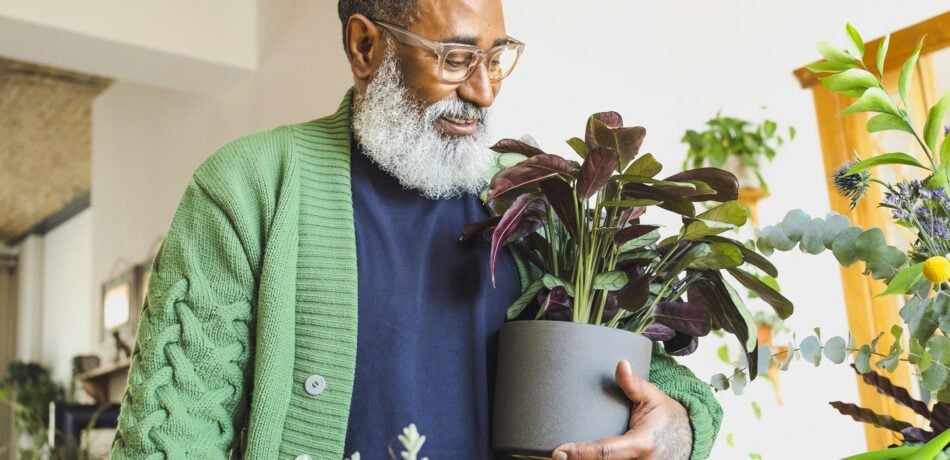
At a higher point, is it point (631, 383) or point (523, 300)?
point (523, 300)

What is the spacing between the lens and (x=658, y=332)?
1.28 meters

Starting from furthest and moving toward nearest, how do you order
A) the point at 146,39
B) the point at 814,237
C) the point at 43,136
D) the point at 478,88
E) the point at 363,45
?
1. the point at 43,136
2. the point at 146,39
3. the point at 363,45
4. the point at 478,88
5. the point at 814,237

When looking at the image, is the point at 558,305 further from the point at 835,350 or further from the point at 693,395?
the point at 835,350

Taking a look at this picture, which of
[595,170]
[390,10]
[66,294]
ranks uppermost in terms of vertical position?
[66,294]

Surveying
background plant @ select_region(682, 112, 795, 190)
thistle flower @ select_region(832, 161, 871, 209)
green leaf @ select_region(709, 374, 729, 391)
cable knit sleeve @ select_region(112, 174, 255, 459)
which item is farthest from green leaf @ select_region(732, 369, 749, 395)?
background plant @ select_region(682, 112, 795, 190)

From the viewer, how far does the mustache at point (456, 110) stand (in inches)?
56.1

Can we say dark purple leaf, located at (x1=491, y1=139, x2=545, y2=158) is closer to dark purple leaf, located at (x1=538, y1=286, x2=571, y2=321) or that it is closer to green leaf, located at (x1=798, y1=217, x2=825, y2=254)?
dark purple leaf, located at (x1=538, y1=286, x2=571, y2=321)

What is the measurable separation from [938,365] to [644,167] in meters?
0.39

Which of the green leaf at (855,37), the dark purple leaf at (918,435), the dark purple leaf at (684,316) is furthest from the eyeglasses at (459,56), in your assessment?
the dark purple leaf at (918,435)

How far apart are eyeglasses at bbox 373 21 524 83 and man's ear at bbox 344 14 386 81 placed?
70mm

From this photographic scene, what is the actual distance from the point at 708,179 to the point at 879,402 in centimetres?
240

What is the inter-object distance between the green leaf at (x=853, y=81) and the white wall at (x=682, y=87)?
59.4 inches

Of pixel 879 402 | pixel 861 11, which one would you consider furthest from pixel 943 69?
pixel 879 402

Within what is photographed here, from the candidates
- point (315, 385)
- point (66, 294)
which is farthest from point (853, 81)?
point (66, 294)
